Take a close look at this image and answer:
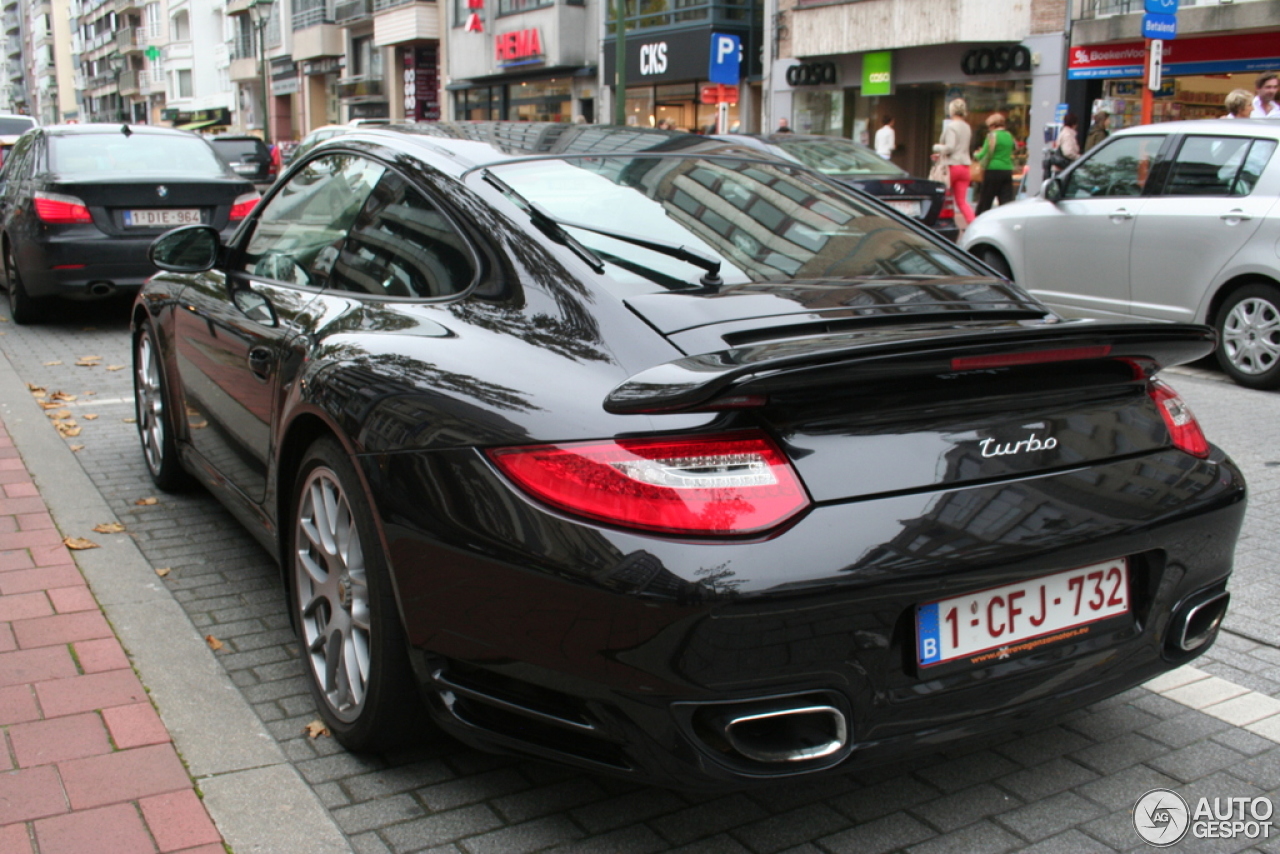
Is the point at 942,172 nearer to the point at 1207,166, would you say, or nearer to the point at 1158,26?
the point at 1158,26

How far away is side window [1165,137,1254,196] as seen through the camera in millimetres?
7930

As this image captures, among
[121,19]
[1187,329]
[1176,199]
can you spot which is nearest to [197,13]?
[121,19]

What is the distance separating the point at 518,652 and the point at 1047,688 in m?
1.03

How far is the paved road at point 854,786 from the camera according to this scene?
2.54 metres

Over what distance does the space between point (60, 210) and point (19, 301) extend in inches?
45.8

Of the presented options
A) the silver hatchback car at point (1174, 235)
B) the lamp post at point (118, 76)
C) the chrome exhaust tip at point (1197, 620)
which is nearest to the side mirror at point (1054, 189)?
the silver hatchback car at point (1174, 235)

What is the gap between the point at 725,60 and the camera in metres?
26.4

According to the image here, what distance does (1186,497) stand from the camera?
256 centimetres

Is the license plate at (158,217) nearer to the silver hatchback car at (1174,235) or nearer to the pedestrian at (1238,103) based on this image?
the silver hatchback car at (1174,235)

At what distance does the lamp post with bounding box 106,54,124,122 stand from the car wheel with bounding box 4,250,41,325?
8802 centimetres

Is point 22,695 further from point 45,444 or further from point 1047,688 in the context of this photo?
point 45,444

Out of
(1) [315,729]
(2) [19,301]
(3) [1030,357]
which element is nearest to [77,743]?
(1) [315,729]

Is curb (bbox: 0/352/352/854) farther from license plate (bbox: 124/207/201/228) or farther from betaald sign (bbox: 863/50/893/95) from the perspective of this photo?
betaald sign (bbox: 863/50/893/95)

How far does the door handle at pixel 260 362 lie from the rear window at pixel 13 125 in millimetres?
22648
